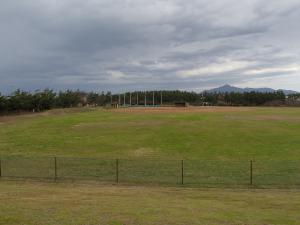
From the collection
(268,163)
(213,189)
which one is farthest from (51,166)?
(268,163)

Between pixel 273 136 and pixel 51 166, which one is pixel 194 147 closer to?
pixel 273 136

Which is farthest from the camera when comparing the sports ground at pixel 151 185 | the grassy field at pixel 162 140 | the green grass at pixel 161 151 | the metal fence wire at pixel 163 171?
the grassy field at pixel 162 140

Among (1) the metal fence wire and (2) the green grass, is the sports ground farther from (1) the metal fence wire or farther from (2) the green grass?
(1) the metal fence wire

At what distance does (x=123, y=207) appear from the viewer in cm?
1680

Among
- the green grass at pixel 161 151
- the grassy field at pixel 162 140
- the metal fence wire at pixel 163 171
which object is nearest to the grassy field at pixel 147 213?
the metal fence wire at pixel 163 171

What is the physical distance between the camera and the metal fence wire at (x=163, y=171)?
3038cm

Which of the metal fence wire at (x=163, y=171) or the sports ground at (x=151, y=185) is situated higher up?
the sports ground at (x=151, y=185)

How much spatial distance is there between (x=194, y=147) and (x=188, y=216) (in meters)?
33.6

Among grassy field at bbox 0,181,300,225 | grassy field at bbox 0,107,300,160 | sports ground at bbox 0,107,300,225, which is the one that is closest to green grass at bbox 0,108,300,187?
grassy field at bbox 0,107,300,160

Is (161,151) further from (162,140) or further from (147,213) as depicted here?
(147,213)

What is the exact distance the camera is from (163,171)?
34594 mm

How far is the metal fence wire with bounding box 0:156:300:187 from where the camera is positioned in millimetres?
30375

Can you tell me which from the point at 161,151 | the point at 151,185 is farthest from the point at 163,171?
the point at 161,151

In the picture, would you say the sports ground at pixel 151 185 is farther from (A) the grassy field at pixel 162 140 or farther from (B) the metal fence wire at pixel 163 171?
(B) the metal fence wire at pixel 163 171
